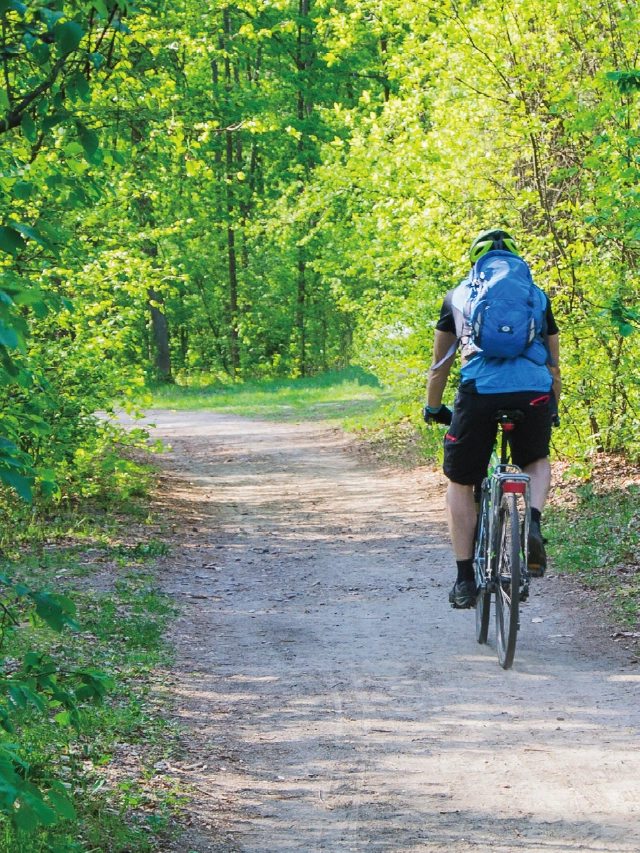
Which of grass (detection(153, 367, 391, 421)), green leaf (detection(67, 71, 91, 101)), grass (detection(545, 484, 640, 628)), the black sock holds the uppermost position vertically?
green leaf (detection(67, 71, 91, 101))

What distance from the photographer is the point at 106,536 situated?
9602 mm

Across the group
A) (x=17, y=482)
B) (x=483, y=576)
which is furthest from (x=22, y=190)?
(x=483, y=576)

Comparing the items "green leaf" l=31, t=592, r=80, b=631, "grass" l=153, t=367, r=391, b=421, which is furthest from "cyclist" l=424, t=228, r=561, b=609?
"grass" l=153, t=367, r=391, b=421

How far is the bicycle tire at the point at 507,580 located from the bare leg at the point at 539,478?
25 cm

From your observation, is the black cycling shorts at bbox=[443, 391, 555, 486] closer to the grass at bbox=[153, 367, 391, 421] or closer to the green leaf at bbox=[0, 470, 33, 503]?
the green leaf at bbox=[0, 470, 33, 503]

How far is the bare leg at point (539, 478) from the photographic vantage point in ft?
18.9

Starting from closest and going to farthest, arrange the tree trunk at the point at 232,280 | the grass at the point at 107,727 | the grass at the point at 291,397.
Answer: the grass at the point at 107,727 → the grass at the point at 291,397 → the tree trunk at the point at 232,280

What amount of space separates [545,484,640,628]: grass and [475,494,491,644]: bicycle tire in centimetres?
99

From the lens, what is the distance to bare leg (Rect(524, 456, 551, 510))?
577 cm

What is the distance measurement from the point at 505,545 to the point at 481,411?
0.76 metres

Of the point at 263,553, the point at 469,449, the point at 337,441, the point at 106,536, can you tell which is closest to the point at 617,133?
the point at 469,449

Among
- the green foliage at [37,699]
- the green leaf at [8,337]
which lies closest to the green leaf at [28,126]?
the green leaf at [8,337]

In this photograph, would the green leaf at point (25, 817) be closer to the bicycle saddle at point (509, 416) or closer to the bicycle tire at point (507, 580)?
the bicycle tire at point (507, 580)

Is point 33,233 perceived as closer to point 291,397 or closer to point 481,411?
point 481,411
